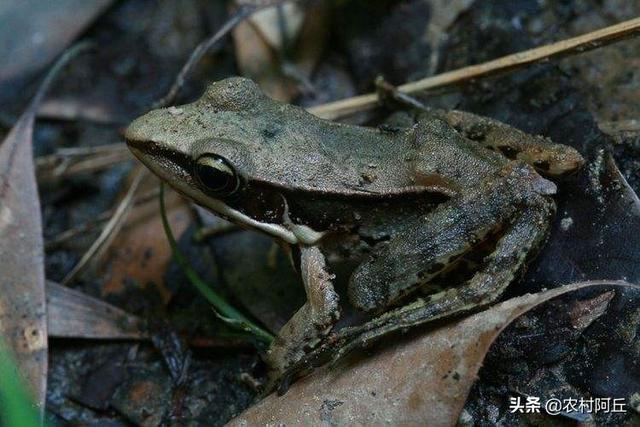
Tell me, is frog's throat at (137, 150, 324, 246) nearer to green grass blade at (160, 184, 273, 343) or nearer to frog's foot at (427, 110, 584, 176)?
green grass blade at (160, 184, 273, 343)

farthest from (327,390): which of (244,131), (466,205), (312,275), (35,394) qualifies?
(35,394)

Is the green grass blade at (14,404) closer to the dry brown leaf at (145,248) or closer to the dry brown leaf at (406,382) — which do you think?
the dry brown leaf at (406,382)

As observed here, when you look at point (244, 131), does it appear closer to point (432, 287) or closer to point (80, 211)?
point (432, 287)

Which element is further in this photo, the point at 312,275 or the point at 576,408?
the point at 312,275

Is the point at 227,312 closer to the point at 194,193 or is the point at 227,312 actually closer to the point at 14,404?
the point at 194,193

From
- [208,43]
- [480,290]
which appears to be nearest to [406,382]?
[480,290]

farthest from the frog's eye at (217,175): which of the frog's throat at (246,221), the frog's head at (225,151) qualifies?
the frog's throat at (246,221)
